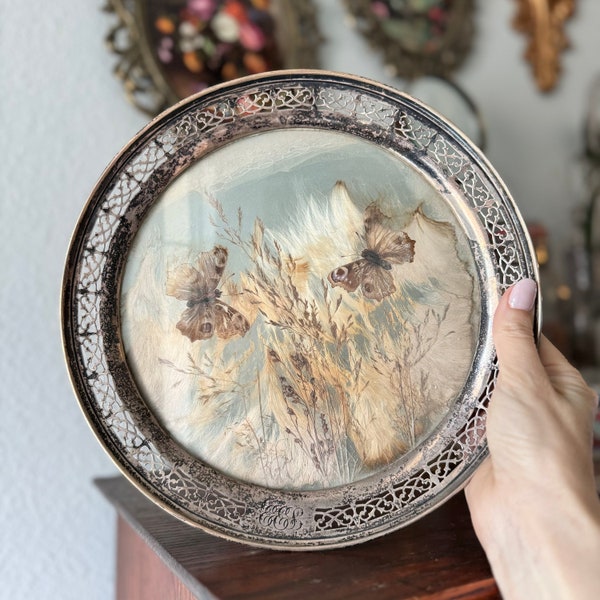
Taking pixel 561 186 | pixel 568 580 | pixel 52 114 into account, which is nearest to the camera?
pixel 568 580

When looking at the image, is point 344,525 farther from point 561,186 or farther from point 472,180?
point 561,186

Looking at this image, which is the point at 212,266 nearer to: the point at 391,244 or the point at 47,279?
the point at 391,244

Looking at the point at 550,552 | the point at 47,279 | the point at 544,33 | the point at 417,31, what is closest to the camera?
the point at 550,552

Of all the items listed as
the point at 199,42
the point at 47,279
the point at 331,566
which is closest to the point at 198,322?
the point at 331,566

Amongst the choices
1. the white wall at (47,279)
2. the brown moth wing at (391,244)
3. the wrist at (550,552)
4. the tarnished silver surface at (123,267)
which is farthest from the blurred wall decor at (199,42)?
the wrist at (550,552)

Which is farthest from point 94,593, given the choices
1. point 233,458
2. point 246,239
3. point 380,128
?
point 380,128

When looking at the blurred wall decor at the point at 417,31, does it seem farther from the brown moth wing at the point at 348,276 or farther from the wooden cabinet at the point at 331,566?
the wooden cabinet at the point at 331,566

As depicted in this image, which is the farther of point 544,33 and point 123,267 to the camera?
point 544,33
